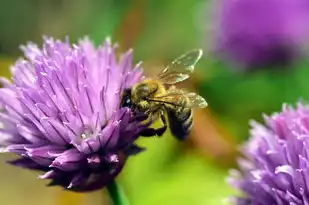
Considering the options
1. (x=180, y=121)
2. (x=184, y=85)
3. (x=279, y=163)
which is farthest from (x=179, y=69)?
(x=184, y=85)

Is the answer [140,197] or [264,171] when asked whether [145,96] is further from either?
[140,197]

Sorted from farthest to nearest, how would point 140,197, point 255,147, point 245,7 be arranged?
point 245,7 < point 140,197 < point 255,147

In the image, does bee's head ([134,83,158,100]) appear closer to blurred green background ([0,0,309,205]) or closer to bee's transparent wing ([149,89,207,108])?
bee's transparent wing ([149,89,207,108])

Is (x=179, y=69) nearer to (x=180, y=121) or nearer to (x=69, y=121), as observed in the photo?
(x=180, y=121)

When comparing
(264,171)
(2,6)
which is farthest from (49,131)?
(2,6)

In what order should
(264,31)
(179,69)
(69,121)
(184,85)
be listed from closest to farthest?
(69,121) < (179,69) < (184,85) < (264,31)

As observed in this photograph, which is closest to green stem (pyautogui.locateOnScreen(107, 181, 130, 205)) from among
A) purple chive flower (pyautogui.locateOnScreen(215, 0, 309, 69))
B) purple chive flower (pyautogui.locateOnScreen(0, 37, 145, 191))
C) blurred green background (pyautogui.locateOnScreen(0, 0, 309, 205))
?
purple chive flower (pyautogui.locateOnScreen(0, 37, 145, 191))
